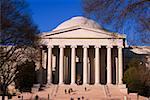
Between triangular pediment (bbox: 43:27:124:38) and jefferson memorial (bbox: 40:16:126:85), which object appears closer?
jefferson memorial (bbox: 40:16:126:85)

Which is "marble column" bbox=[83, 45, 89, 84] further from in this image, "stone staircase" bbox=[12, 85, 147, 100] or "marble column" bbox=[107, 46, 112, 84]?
"marble column" bbox=[107, 46, 112, 84]

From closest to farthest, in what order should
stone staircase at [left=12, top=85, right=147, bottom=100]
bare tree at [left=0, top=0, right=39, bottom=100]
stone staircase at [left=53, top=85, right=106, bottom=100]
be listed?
bare tree at [left=0, top=0, right=39, bottom=100]
stone staircase at [left=12, top=85, right=147, bottom=100]
stone staircase at [left=53, top=85, right=106, bottom=100]

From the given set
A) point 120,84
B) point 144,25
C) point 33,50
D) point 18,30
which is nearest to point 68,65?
point 120,84

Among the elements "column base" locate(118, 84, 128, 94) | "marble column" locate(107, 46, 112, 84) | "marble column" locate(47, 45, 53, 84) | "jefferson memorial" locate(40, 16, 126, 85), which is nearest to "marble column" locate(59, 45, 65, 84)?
"jefferson memorial" locate(40, 16, 126, 85)

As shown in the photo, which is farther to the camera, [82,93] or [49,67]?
[49,67]

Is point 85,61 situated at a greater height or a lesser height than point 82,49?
lesser

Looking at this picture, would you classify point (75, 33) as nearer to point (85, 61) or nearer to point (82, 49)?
point (82, 49)

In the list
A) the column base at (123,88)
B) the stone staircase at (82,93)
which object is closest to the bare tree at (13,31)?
the stone staircase at (82,93)

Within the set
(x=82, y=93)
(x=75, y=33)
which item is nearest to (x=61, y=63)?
(x=75, y=33)

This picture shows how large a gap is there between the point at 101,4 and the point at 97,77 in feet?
191

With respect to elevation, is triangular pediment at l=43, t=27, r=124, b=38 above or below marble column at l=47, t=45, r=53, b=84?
above

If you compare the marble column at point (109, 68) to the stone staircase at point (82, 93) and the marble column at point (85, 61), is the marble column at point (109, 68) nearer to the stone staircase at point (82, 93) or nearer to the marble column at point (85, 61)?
the stone staircase at point (82, 93)

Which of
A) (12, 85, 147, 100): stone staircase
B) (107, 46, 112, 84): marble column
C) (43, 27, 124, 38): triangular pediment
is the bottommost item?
(12, 85, 147, 100): stone staircase

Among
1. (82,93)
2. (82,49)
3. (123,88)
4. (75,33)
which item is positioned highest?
(75,33)
